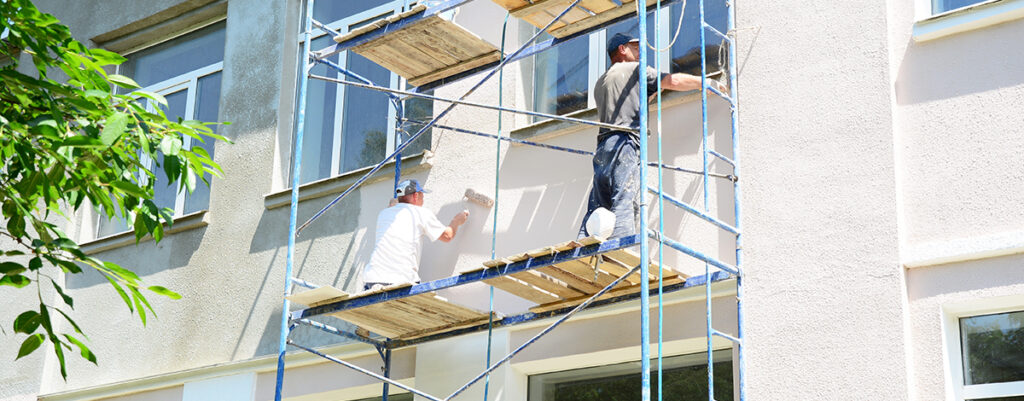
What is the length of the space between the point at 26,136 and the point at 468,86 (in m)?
4.38

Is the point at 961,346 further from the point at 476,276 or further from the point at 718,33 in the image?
the point at 476,276

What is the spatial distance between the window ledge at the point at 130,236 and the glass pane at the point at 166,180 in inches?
23.3

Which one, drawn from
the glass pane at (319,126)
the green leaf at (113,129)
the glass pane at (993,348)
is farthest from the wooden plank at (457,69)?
the glass pane at (993,348)

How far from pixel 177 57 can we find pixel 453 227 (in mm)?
4968

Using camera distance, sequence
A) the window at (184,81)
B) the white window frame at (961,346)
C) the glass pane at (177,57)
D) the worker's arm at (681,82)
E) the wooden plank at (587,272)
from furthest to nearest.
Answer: the glass pane at (177,57), the window at (184,81), the worker's arm at (681,82), the wooden plank at (587,272), the white window frame at (961,346)

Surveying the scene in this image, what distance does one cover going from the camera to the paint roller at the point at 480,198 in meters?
9.91

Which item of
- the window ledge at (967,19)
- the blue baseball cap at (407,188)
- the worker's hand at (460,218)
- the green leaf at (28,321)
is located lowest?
the green leaf at (28,321)

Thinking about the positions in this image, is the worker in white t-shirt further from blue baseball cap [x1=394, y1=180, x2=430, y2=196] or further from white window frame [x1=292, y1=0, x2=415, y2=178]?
white window frame [x1=292, y1=0, x2=415, y2=178]

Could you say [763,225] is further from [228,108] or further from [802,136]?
[228,108]

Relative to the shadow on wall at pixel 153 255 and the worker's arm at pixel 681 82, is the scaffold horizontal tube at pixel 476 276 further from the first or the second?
the shadow on wall at pixel 153 255

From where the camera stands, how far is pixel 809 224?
815 centimetres

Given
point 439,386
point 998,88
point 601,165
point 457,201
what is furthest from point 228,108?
point 998,88

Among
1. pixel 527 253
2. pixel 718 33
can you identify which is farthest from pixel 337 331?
pixel 718 33

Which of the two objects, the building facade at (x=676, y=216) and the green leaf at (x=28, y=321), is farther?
the building facade at (x=676, y=216)
